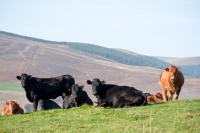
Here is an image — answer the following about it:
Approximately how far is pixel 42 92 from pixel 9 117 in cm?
627

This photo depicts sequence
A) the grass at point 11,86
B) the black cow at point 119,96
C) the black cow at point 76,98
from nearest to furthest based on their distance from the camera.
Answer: the black cow at point 119,96 → the black cow at point 76,98 → the grass at point 11,86

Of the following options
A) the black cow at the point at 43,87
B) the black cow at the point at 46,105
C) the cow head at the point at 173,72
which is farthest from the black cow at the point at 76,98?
the cow head at the point at 173,72

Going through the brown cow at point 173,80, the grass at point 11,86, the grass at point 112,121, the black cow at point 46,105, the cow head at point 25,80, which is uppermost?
the brown cow at point 173,80

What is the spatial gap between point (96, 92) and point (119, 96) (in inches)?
52.4

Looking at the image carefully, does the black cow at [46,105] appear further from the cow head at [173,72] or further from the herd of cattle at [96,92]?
the cow head at [173,72]

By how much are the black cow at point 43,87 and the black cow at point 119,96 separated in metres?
4.61

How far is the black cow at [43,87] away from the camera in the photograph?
2022cm

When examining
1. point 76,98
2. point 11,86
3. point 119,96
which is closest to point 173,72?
point 119,96

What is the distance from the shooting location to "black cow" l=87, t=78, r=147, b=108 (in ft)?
49.8

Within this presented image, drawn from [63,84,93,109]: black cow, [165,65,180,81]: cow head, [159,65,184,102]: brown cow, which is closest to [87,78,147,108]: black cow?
[63,84,93,109]: black cow

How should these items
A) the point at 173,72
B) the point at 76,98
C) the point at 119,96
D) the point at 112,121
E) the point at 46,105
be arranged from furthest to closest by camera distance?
the point at 46,105, the point at 173,72, the point at 76,98, the point at 119,96, the point at 112,121

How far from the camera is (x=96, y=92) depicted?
53.9ft

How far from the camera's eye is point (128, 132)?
958cm

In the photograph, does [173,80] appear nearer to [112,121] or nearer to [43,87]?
[43,87]
